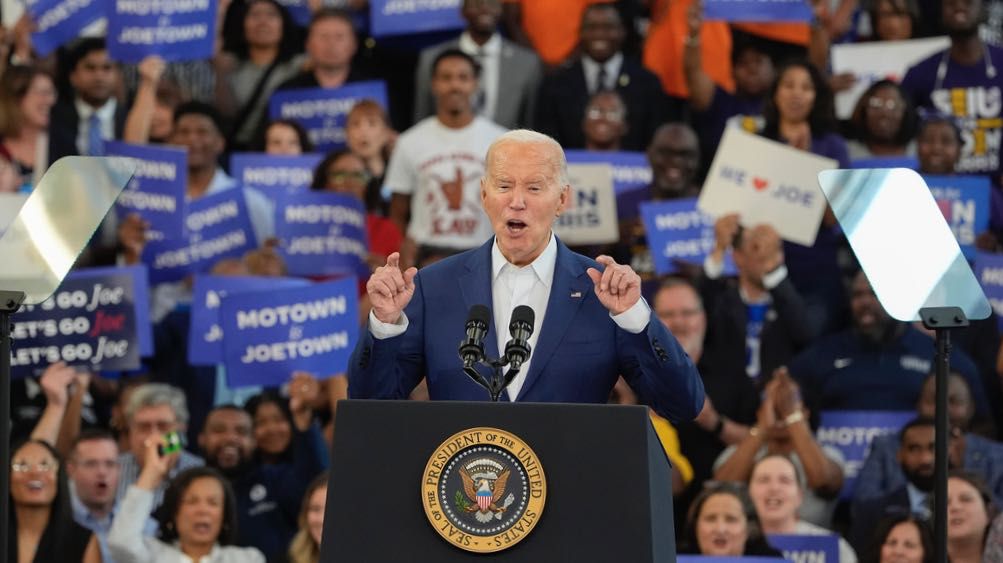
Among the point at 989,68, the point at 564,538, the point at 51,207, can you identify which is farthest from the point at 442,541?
the point at 989,68

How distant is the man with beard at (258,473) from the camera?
24.1ft

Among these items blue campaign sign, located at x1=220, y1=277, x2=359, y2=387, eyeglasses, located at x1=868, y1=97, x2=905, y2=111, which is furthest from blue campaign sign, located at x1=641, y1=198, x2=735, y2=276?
blue campaign sign, located at x1=220, y1=277, x2=359, y2=387

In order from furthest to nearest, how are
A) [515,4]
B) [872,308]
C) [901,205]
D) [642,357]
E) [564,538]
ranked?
[515,4] → [872,308] → [901,205] → [642,357] → [564,538]

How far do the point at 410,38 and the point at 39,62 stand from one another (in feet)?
6.25

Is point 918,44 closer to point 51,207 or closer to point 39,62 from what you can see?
point 39,62

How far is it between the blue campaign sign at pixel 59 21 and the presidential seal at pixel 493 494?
6.38 metres

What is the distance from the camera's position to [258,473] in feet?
24.6

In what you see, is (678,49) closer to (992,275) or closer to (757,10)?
(757,10)

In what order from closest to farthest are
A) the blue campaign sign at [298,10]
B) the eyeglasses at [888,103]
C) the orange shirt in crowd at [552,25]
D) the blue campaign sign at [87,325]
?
the blue campaign sign at [87,325] → the eyeglasses at [888,103] → the orange shirt in crowd at [552,25] → the blue campaign sign at [298,10]

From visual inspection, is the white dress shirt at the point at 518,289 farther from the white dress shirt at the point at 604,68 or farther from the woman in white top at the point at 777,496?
the white dress shirt at the point at 604,68

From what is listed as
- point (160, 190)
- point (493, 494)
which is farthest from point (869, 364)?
point (493, 494)

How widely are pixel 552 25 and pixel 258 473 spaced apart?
326cm

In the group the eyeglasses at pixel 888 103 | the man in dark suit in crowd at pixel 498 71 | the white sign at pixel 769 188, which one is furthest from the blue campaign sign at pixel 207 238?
the eyeglasses at pixel 888 103

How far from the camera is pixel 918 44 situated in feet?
30.8
